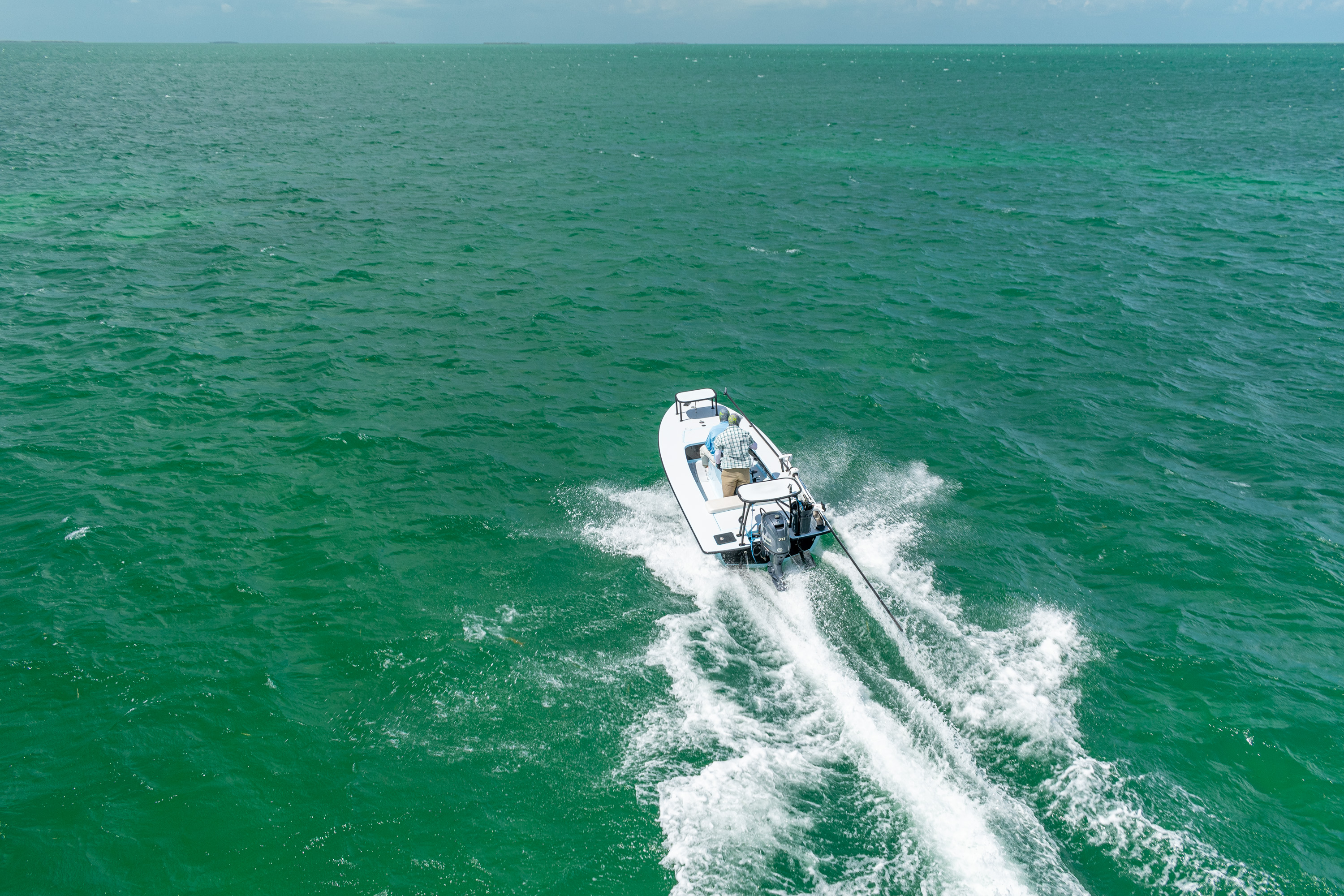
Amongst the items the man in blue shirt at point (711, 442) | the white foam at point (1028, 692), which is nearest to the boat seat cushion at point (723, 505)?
the man in blue shirt at point (711, 442)

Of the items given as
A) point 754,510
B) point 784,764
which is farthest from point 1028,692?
point 754,510

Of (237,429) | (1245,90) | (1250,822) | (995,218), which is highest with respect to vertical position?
(1245,90)

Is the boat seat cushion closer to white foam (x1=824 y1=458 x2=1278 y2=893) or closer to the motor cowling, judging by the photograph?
the motor cowling

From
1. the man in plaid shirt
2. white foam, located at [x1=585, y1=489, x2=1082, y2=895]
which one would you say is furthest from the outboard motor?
the man in plaid shirt

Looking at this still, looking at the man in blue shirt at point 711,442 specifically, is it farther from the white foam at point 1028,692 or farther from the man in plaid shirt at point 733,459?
the white foam at point 1028,692

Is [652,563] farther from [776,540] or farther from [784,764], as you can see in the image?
[784,764]

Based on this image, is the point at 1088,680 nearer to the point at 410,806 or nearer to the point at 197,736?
the point at 410,806

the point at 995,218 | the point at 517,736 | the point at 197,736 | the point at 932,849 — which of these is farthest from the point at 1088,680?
the point at 995,218
